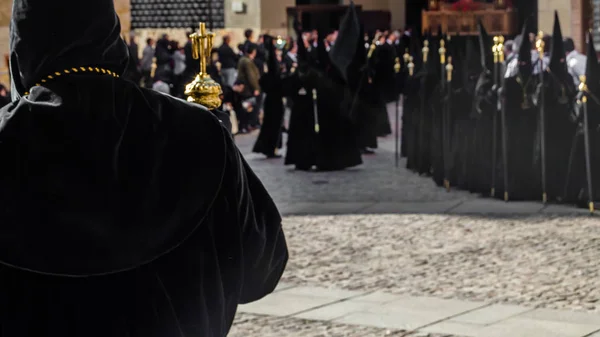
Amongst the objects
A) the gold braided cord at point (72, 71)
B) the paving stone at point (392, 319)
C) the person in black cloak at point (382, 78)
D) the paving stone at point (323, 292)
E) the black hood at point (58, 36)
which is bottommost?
the paving stone at point (323, 292)

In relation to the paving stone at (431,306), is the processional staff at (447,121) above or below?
above

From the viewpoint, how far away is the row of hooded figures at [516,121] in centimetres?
1191

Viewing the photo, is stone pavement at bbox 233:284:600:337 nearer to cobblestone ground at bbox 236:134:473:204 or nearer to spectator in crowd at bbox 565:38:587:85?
cobblestone ground at bbox 236:134:473:204

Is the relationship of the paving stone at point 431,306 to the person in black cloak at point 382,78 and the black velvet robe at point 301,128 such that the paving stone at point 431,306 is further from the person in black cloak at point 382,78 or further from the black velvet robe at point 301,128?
the person in black cloak at point 382,78

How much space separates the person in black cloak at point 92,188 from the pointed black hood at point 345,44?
1268cm

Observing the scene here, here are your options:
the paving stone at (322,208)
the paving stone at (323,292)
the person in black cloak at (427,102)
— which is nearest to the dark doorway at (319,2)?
the person in black cloak at (427,102)

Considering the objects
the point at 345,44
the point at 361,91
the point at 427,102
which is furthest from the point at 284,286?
the point at 361,91

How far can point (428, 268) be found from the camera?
8.94 meters

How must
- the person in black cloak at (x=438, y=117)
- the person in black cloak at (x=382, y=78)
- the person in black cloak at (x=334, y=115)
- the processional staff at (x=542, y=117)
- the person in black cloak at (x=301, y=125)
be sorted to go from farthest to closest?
the person in black cloak at (x=382, y=78), the person in black cloak at (x=301, y=125), the person in black cloak at (x=334, y=115), the person in black cloak at (x=438, y=117), the processional staff at (x=542, y=117)

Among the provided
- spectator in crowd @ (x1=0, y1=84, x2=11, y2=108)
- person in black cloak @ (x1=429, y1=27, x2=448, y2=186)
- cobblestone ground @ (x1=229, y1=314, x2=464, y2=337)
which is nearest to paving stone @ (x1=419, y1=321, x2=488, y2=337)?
cobblestone ground @ (x1=229, y1=314, x2=464, y2=337)

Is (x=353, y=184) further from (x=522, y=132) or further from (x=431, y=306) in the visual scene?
(x=431, y=306)

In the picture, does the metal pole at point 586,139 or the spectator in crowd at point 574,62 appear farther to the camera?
the spectator in crowd at point 574,62

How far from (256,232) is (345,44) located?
41.7ft

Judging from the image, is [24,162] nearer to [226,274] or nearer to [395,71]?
[226,274]
